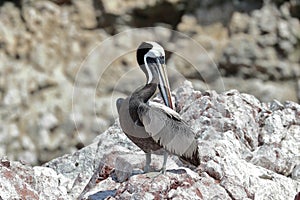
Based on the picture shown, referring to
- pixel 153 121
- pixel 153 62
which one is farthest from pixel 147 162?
pixel 153 62

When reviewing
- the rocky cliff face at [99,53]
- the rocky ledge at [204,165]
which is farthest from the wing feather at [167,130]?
the rocky cliff face at [99,53]

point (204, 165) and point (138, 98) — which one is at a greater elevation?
point (138, 98)

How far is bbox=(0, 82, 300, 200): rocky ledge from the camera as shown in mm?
11383

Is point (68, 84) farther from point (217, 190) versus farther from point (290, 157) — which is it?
point (217, 190)

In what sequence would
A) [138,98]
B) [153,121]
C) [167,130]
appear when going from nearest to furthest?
[153,121] < [167,130] < [138,98]

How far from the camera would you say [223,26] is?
29.5 metres

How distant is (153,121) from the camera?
11.5 metres

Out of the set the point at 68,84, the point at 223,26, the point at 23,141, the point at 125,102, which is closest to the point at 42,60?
the point at 68,84

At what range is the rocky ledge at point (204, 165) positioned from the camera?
37.3 ft

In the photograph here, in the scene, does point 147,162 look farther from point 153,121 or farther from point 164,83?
point 164,83

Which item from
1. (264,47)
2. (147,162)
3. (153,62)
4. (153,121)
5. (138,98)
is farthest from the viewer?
(264,47)

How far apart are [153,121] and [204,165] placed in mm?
945

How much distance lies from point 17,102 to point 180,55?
4.76m

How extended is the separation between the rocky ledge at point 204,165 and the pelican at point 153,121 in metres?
0.24
